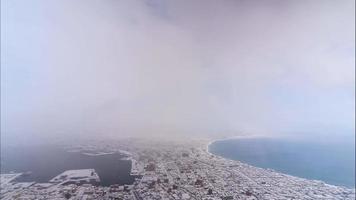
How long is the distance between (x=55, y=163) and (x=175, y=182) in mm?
1999

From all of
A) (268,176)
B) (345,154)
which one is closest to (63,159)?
(268,176)

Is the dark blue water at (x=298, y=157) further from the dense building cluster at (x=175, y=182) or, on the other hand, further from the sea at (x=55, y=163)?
the sea at (x=55, y=163)

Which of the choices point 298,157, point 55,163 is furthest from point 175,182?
point 298,157

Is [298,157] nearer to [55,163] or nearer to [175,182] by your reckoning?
[175,182]

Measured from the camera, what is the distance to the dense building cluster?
3.46 m

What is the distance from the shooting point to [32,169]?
3.89m

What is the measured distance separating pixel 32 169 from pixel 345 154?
32.2 ft

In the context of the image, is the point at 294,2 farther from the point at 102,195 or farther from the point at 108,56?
the point at 102,195

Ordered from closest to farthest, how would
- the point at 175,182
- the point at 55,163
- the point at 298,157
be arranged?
the point at 175,182
the point at 55,163
the point at 298,157

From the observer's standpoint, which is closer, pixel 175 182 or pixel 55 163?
pixel 175 182

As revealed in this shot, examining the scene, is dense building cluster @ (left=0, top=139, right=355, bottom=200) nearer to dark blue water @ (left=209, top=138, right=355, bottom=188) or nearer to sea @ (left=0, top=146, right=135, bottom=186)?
sea @ (left=0, top=146, right=135, bottom=186)

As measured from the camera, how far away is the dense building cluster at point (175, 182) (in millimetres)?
3457

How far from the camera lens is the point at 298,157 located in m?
7.34

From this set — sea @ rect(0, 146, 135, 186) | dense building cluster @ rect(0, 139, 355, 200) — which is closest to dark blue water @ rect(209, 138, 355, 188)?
dense building cluster @ rect(0, 139, 355, 200)
